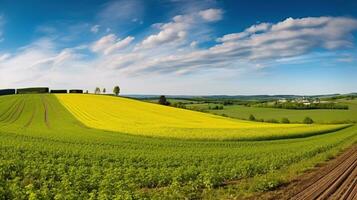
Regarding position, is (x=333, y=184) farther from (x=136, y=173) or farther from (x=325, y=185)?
(x=136, y=173)

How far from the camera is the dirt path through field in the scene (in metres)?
16.3

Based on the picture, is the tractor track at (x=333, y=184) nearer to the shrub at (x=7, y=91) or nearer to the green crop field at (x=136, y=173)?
the green crop field at (x=136, y=173)

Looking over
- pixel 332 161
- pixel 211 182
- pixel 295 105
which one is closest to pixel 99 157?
pixel 211 182

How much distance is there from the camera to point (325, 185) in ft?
61.3

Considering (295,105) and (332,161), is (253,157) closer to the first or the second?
(332,161)

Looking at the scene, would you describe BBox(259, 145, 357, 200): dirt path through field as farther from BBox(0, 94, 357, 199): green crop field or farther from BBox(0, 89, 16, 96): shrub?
BBox(0, 89, 16, 96): shrub

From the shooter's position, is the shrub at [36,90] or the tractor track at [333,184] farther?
the shrub at [36,90]

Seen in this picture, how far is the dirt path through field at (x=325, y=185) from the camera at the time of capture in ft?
53.4

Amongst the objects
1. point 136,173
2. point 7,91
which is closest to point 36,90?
point 7,91

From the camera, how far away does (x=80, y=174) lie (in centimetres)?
1834

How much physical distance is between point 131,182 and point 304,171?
12.5 m

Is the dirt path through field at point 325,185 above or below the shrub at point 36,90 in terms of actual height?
below

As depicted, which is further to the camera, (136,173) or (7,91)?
(7,91)

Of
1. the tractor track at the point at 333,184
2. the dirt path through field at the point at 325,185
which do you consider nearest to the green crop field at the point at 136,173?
the dirt path through field at the point at 325,185
